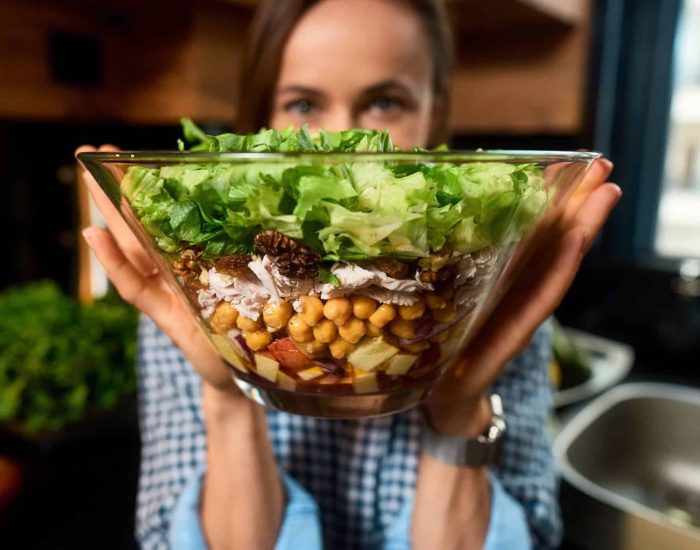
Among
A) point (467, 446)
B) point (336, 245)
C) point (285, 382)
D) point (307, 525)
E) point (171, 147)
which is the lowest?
point (307, 525)

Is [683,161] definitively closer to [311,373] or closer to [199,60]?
[199,60]

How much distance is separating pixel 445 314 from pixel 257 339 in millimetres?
117

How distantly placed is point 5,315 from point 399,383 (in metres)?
0.86

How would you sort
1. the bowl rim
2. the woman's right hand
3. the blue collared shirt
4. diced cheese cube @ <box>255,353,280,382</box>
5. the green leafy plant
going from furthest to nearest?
the green leafy plant → the blue collared shirt → the woman's right hand → diced cheese cube @ <box>255,353,280,382</box> → the bowl rim

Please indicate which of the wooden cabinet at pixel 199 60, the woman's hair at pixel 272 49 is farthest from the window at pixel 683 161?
the woman's hair at pixel 272 49

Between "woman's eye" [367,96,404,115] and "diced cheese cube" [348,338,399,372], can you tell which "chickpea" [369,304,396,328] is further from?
"woman's eye" [367,96,404,115]

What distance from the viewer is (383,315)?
1.11 feet

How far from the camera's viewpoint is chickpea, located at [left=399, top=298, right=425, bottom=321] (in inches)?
13.5

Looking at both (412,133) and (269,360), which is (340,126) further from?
(269,360)

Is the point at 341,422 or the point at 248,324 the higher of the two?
the point at 248,324

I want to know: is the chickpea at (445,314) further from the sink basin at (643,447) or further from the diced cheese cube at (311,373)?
the sink basin at (643,447)

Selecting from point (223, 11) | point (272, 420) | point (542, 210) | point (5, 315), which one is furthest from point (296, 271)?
point (223, 11)

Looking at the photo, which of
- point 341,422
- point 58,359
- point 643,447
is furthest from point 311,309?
point 643,447

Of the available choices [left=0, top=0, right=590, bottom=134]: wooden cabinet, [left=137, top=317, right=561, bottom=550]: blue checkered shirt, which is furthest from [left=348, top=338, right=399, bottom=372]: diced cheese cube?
[left=0, top=0, right=590, bottom=134]: wooden cabinet
